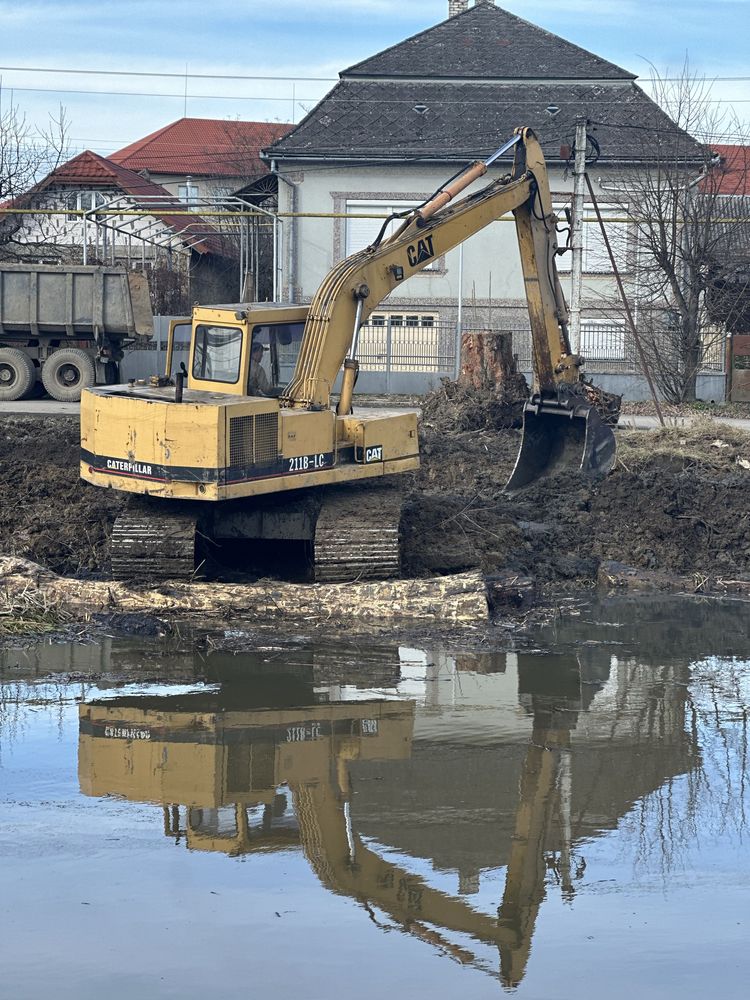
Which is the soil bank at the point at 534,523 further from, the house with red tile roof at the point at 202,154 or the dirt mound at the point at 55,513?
the house with red tile roof at the point at 202,154

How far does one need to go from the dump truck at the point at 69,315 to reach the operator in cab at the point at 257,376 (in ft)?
42.7

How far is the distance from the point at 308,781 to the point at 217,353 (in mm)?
5021

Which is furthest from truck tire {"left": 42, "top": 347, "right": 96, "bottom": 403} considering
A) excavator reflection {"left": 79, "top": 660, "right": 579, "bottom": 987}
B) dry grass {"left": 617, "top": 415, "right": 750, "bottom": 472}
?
excavator reflection {"left": 79, "top": 660, "right": 579, "bottom": 987}

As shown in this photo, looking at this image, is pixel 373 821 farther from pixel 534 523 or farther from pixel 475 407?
pixel 475 407

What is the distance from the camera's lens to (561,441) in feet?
49.7

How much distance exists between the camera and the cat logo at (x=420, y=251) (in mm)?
12273

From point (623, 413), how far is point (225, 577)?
14.9 metres

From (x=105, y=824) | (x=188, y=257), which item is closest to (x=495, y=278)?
(x=188, y=257)

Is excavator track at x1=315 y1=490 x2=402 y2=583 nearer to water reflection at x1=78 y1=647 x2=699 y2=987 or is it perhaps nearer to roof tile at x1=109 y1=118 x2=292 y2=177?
water reflection at x1=78 y1=647 x2=699 y2=987

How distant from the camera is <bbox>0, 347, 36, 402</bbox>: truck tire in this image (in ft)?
79.4

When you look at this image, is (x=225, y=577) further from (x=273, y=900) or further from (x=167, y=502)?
(x=273, y=900)

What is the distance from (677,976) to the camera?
A: 202 inches

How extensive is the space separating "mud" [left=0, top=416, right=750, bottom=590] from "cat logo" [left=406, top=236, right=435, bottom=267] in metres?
Result: 2.12

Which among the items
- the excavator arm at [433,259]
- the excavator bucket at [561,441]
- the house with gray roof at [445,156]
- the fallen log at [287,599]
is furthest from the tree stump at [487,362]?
the house with gray roof at [445,156]
